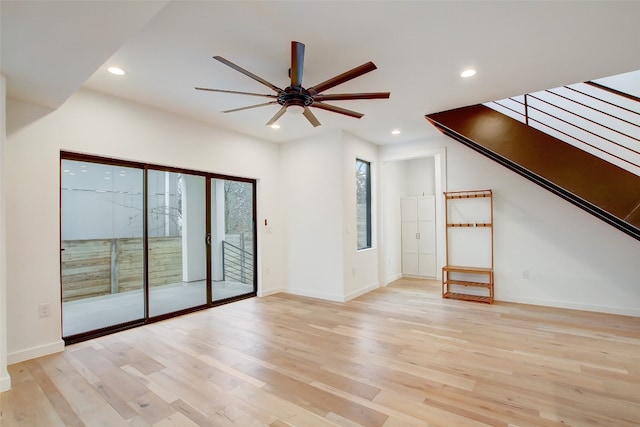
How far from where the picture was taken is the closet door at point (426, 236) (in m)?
6.52

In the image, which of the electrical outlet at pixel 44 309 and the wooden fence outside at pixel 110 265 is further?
the wooden fence outside at pixel 110 265

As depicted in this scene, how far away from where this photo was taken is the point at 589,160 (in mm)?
3512

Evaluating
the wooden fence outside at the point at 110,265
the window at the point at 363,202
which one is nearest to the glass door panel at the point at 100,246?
the wooden fence outside at the point at 110,265

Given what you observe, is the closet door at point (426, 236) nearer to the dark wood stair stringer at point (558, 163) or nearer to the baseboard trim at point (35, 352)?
the dark wood stair stringer at point (558, 163)

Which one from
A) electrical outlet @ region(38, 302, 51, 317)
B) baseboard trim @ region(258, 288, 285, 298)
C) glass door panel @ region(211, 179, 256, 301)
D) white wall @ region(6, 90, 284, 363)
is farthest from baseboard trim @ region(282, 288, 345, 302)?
electrical outlet @ region(38, 302, 51, 317)

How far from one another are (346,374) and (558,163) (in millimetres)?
3379

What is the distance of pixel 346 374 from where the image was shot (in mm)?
2529

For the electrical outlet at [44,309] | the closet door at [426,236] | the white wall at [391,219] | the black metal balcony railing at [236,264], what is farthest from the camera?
the closet door at [426,236]

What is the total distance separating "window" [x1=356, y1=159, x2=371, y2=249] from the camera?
569 centimetres

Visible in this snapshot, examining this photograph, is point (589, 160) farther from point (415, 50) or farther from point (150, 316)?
point (150, 316)

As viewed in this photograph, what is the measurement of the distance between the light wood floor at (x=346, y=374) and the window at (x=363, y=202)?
198 cm

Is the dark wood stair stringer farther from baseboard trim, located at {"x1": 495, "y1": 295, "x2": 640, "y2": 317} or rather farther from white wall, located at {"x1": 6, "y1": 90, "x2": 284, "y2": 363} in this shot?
white wall, located at {"x1": 6, "y1": 90, "x2": 284, "y2": 363}

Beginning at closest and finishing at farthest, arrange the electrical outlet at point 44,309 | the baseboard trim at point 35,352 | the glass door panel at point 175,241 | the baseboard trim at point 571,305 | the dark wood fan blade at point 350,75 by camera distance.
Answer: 1. the dark wood fan blade at point 350,75
2. the baseboard trim at point 35,352
3. the electrical outlet at point 44,309
4. the baseboard trim at point 571,305
5. the glass door panel at point 175,241

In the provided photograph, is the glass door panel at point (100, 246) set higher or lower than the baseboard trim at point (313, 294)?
higher
